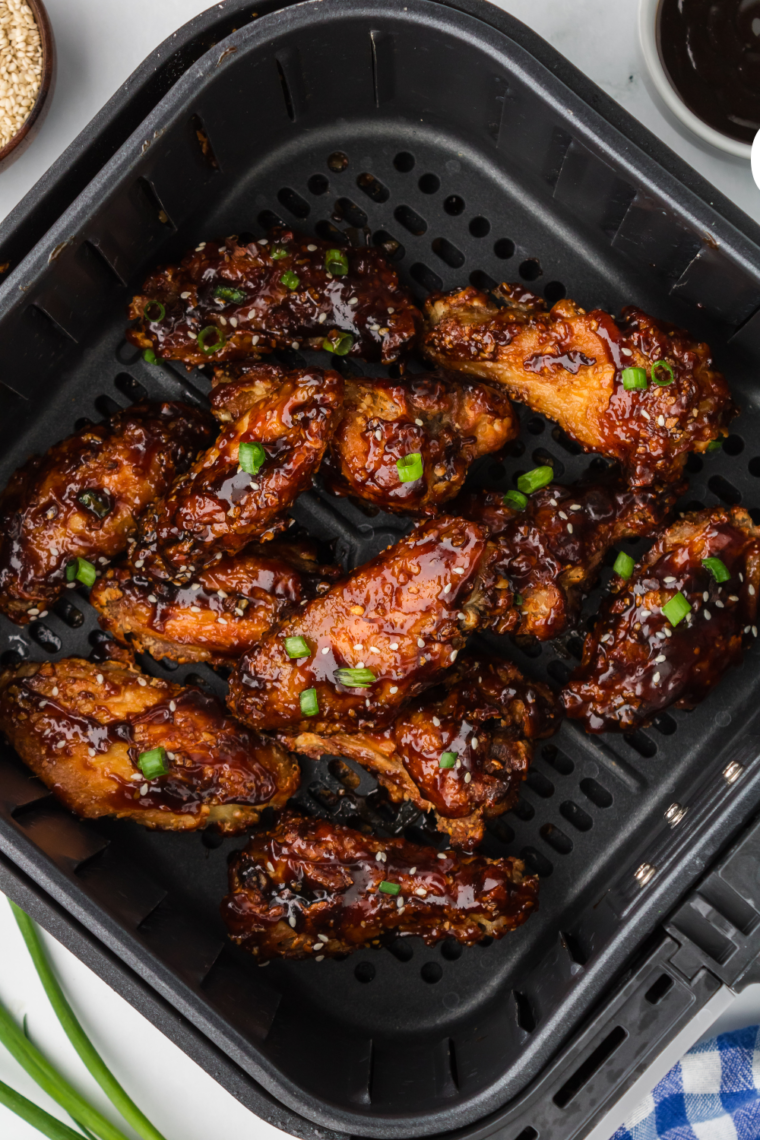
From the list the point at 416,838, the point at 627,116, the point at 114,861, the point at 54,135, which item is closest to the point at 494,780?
the point at 416,838

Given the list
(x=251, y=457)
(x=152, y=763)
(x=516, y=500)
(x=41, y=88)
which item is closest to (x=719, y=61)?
(x=516, y=500)

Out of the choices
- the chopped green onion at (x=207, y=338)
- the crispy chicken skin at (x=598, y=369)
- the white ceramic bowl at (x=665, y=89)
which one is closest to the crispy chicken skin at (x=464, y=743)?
the crispy chicken skin at (x=598, y=369)

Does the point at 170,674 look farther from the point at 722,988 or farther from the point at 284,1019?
the point at 722,988

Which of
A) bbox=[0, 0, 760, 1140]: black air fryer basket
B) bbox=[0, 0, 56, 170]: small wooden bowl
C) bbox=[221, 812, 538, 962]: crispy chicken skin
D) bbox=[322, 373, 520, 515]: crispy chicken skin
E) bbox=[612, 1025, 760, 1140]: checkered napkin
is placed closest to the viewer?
bbox=[0, 0, 760, 1140]: black air fryer basket

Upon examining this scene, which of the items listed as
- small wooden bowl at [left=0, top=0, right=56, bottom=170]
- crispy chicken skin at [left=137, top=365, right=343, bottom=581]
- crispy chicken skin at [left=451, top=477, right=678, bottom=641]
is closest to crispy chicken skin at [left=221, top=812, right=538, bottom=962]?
crispy chicken skin at [left=451, top=477, right=678, bottom=641]

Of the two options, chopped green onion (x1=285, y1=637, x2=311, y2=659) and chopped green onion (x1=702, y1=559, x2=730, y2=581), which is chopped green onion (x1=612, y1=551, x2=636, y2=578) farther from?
chopped green onion (x1=285, y1=637, x2=311, y2=659)

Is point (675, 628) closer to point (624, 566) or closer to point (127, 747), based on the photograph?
point (624, 566)

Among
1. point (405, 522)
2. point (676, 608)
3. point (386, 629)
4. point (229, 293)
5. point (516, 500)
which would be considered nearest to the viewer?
point (386, 629)
